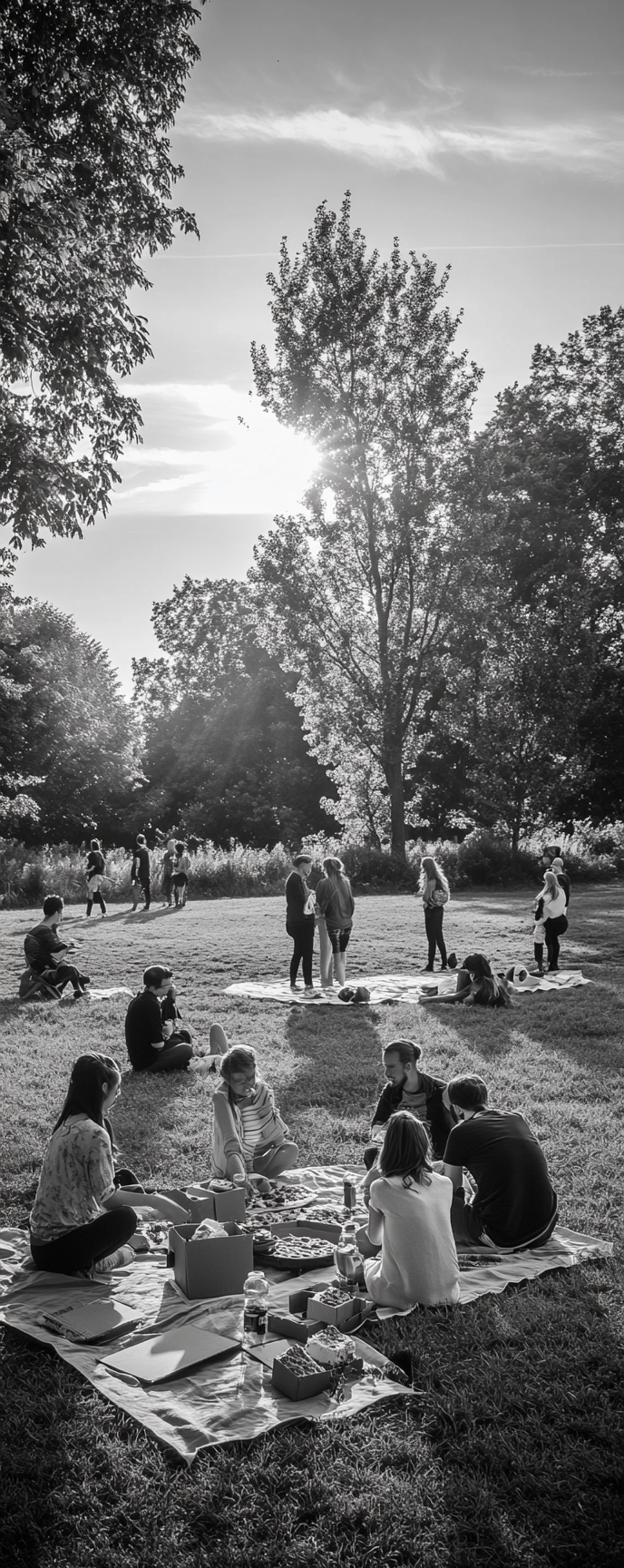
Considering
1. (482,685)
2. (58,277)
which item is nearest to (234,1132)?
(58,277)

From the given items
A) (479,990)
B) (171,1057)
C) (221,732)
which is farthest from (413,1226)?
(221,732)

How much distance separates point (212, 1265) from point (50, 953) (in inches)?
358

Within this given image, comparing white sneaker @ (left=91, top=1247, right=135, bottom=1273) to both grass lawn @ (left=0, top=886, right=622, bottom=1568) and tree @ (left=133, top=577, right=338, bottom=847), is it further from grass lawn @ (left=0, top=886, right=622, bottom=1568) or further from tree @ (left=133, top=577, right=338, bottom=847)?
tree @ (left=133, top=577, right=338, bottom=847)

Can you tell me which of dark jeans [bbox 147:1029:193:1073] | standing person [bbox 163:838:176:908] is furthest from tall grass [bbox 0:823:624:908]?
dark jeans [bbox 147:1029:193:1073]

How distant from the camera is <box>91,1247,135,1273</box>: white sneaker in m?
5.21

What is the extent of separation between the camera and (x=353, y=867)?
30.4 m

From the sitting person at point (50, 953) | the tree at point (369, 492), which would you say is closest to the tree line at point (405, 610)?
the tree at point (369, 492)

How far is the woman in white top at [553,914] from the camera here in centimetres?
1402

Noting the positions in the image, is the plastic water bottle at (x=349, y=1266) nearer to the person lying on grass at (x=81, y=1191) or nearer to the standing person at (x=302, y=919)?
the person lying on grass at (x=81, y=1191)

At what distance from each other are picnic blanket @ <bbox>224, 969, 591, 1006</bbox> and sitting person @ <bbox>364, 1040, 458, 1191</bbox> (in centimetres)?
607

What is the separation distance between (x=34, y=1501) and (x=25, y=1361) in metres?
1.03

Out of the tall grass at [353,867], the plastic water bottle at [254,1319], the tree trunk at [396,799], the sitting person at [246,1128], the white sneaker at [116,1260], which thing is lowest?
the white sneaker at [116,1260]

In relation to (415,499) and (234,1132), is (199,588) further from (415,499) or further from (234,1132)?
(234,1132)

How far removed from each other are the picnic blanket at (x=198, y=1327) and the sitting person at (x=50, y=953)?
784 centimetres
